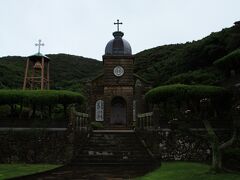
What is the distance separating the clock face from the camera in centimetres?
3353

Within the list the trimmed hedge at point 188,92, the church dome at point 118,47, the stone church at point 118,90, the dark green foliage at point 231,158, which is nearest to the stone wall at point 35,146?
the trimmed hedge at point 188,92

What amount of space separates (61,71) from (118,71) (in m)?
35.3

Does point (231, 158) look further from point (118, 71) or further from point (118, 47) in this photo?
point (118, 47)

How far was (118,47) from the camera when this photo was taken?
34594mm

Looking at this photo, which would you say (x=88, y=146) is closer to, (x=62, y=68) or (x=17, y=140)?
(x=17, y=140)

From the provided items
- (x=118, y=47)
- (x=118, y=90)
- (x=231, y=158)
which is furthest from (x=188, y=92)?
(x=118, y=47)

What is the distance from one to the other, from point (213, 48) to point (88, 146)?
20512mm

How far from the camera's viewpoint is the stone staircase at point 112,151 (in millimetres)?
19984

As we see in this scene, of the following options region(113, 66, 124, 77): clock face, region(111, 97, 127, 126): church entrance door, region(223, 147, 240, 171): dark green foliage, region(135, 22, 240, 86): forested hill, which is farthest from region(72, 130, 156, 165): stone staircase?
region(113, 66, 124, 77): clock face

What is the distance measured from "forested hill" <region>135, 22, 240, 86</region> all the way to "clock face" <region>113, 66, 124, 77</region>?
4.29 meters

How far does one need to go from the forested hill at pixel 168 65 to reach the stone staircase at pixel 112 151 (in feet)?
26.4

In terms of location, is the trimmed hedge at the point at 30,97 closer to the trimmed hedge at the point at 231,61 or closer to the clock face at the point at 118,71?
the trimmed hedge at the point at 231,61

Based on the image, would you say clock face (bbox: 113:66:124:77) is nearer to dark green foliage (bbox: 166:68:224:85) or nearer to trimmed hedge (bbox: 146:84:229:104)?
dark green foliage (bbox: 166:68:224:85)

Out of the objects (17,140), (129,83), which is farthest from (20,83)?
(17,140)
